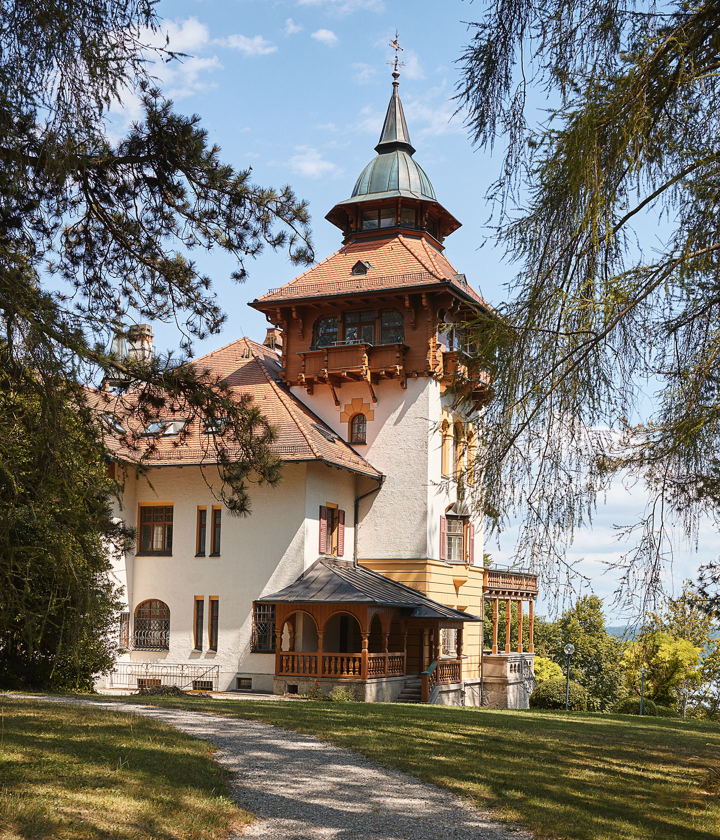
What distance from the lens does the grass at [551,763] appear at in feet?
27.1

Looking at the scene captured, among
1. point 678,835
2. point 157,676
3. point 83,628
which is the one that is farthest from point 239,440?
point 157,676

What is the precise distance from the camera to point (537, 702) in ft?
115

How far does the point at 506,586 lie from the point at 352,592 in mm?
12067

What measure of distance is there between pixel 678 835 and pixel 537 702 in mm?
28621

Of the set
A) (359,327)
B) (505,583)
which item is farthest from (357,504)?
(505,583)

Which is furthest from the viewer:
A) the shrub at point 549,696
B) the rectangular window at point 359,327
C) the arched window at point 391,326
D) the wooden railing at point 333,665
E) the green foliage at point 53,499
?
the shrub at point 549,696

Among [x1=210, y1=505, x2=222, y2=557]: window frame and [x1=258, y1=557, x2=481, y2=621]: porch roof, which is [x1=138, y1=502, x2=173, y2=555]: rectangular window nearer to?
[x1=210, y1=505, x2=222, y2=557]: window frame

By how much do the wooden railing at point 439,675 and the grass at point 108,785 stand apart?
16913 millimetres

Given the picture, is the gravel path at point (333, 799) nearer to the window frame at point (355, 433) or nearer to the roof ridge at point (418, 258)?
the window frame at point (355, 433)

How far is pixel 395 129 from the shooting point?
3778cm

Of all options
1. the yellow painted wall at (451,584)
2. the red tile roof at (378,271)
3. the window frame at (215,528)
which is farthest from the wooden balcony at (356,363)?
the yellow painted wall at (451,584)

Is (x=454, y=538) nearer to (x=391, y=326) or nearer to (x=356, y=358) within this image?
(x=356, y=358)

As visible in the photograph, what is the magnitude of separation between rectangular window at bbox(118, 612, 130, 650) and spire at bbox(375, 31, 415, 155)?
20.9 metres

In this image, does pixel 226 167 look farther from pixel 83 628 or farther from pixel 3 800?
pixel 3 800
